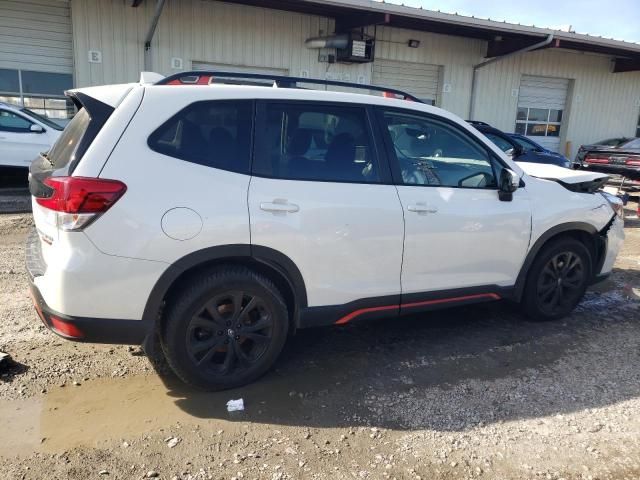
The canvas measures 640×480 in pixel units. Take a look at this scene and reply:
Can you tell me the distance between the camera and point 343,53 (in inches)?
539

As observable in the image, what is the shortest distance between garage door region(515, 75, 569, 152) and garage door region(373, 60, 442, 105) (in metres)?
3.42

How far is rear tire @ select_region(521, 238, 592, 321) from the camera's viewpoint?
4.47 metres

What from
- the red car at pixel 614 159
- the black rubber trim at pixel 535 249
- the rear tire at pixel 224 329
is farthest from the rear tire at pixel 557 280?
the red car at pixel 614 159

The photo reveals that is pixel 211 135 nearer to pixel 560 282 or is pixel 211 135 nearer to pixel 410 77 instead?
pixel 560 282

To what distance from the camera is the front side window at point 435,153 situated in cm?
377

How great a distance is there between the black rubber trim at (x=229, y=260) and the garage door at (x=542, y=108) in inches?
642

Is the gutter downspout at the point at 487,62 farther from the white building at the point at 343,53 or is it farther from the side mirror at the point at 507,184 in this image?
the side mirror at the point at 507,184

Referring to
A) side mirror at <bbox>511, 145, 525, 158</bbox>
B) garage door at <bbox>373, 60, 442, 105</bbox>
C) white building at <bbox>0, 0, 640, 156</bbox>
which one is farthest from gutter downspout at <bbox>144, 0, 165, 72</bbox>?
side mirror at <bbox>511, 145, 525, 158</bbox>

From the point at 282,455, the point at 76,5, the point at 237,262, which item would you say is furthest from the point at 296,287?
the point at 76,5

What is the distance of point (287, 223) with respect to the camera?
3.24 meters

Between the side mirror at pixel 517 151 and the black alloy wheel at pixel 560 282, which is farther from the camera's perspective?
the side mirror at pixel 517 151

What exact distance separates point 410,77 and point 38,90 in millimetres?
9819

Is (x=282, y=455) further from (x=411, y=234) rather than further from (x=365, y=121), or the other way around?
(x=365, y=121)

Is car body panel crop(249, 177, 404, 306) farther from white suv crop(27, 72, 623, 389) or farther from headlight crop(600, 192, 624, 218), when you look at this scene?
headlight crop(600, 192, 624, 218)
